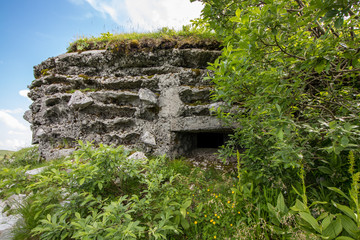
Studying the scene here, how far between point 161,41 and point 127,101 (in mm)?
2021

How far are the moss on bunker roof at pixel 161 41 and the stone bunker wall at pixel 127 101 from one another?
171 mm

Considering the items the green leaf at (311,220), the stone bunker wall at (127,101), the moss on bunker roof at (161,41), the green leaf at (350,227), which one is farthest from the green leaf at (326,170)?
the moss on bunker roof at (161,41)

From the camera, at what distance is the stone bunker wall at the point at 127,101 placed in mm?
4578

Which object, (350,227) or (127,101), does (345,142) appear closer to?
(350,227)

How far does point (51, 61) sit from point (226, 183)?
6.97 m

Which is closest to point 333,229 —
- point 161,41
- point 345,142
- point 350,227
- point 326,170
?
point 350,227

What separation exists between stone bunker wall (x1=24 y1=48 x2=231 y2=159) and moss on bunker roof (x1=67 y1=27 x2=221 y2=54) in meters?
0.17

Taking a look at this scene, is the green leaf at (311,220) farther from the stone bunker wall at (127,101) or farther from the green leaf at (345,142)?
the stone bunker wall at (127,101)

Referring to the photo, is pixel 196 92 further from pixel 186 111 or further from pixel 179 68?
pixel 179 68

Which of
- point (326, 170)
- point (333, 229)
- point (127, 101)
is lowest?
point (333, 229)

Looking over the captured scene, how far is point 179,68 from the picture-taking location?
4.81 m

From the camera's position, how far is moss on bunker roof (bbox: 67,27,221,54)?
473 cm

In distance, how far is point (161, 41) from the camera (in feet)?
15.8

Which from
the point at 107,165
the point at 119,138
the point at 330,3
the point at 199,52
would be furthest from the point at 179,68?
the point at 330,3
